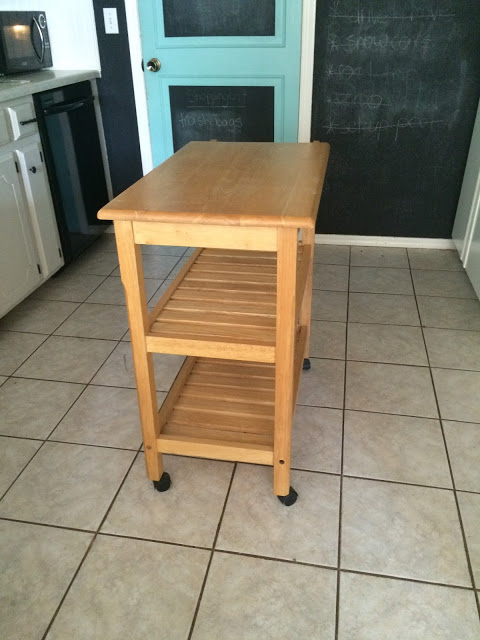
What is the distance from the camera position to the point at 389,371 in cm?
212

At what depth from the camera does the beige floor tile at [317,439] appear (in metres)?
1.69

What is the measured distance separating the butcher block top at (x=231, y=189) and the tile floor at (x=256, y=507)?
851 mm

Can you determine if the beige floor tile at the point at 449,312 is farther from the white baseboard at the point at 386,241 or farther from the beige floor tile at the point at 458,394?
the white baseboard at the point at 386,241

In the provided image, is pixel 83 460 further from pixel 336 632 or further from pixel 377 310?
pixel 377 310

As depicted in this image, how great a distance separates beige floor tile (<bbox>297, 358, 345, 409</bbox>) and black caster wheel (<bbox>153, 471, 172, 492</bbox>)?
60 cm

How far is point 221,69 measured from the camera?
2969 mm

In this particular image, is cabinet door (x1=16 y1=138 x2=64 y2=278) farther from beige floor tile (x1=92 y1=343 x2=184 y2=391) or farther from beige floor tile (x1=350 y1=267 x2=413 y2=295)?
beige floor tile (x1=350 y1=267 x2=413 y2=295)

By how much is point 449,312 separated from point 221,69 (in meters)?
→ 1.82

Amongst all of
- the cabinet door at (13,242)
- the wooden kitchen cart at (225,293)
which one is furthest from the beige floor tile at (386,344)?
the cabinet door at (13,242)

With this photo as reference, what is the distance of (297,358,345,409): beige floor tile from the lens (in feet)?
6.47

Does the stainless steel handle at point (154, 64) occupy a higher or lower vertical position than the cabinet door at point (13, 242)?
higher

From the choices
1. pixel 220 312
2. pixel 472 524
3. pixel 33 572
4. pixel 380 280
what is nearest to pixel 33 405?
pixel 33 572

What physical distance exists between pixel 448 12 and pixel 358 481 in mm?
2384

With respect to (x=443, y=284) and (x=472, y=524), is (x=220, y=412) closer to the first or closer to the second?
(x=472, y=524)
